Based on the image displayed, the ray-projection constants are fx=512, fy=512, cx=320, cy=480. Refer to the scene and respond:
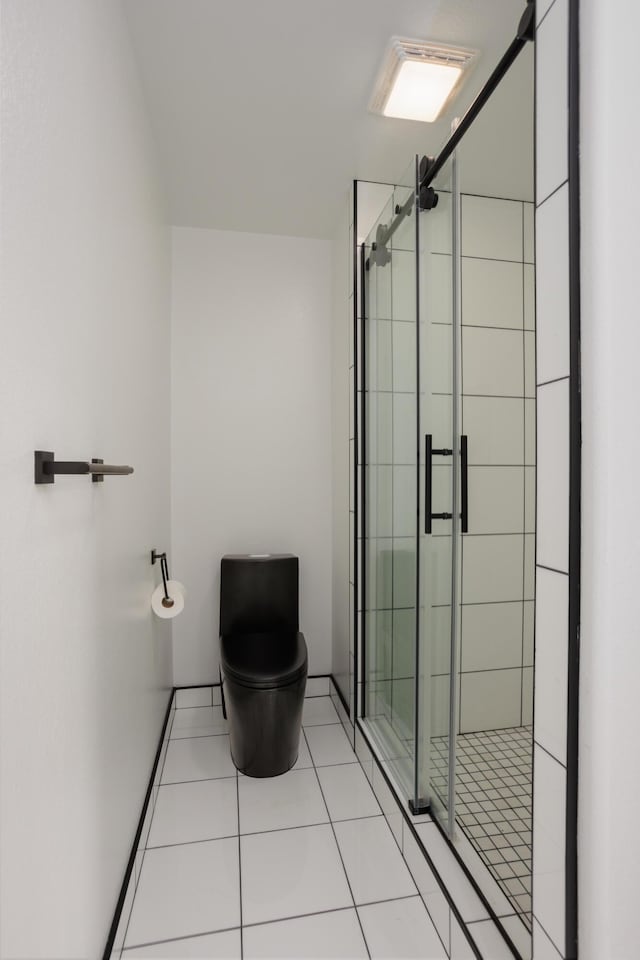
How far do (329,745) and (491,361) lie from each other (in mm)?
1742

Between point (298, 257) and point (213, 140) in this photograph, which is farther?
point (298, 257)

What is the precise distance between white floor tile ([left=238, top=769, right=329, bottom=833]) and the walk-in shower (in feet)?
1.14

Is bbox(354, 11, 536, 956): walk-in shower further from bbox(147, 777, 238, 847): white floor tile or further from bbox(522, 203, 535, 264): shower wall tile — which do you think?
bbox(147, 777, 238, 847): white floor tile

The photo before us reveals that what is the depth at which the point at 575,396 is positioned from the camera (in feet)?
2.72

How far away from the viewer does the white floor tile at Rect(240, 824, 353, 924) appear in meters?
1.39

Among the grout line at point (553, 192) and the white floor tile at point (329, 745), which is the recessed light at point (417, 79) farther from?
the white floor tile at point (329, 745)

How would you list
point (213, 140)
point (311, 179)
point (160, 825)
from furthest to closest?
point (311, 179) → point (213, 140) → point (160, 825)

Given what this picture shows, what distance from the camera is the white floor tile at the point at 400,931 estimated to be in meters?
1.25

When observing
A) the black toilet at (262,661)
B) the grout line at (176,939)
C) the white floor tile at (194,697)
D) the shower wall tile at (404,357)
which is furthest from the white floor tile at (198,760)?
the shower wall tile at (404,357)

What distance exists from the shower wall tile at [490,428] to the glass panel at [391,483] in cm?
21

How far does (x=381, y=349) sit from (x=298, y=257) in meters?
1.00

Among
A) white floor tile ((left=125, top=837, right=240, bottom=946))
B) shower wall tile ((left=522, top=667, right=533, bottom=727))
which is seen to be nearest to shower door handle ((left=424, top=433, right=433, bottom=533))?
shower wall tile ((left=522, top=667, right=533, bottom=727))

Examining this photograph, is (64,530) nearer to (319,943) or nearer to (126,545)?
(126,545)

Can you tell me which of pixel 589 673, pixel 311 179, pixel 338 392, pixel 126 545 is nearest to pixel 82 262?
pixel 126 545
